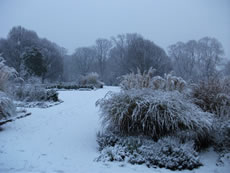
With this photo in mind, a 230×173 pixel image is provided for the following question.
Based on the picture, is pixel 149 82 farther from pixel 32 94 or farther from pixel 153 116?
pixel 32 94

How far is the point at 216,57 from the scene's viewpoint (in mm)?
15391

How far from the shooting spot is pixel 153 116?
7.13 ft

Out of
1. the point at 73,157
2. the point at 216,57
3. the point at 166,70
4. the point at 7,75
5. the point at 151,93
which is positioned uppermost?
the point at 216,57

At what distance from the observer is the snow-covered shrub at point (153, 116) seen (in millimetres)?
2180

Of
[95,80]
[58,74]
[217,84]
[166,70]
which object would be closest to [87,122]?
[217,84]

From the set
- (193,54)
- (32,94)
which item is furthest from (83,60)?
(32,94)

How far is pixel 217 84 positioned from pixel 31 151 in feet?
11.8

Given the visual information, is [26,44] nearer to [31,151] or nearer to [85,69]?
[85,69]

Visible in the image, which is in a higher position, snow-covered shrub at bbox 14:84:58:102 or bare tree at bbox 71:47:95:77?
bare tree at bbox 71:47:95:77

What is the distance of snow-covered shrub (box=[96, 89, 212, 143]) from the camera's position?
218 centimetres

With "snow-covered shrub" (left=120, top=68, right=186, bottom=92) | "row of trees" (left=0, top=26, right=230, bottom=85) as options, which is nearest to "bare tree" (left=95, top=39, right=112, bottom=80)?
"row of trees" (left=0, top=26, right=230, bottom=85)

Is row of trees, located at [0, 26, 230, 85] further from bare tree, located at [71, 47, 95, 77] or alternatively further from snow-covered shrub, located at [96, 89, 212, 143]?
snow-covered shrub, located at [96, 89, 212, 143]

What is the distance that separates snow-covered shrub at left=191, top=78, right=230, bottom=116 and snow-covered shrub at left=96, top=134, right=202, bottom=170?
1290mm

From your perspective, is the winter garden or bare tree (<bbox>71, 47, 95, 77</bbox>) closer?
the winter garden
